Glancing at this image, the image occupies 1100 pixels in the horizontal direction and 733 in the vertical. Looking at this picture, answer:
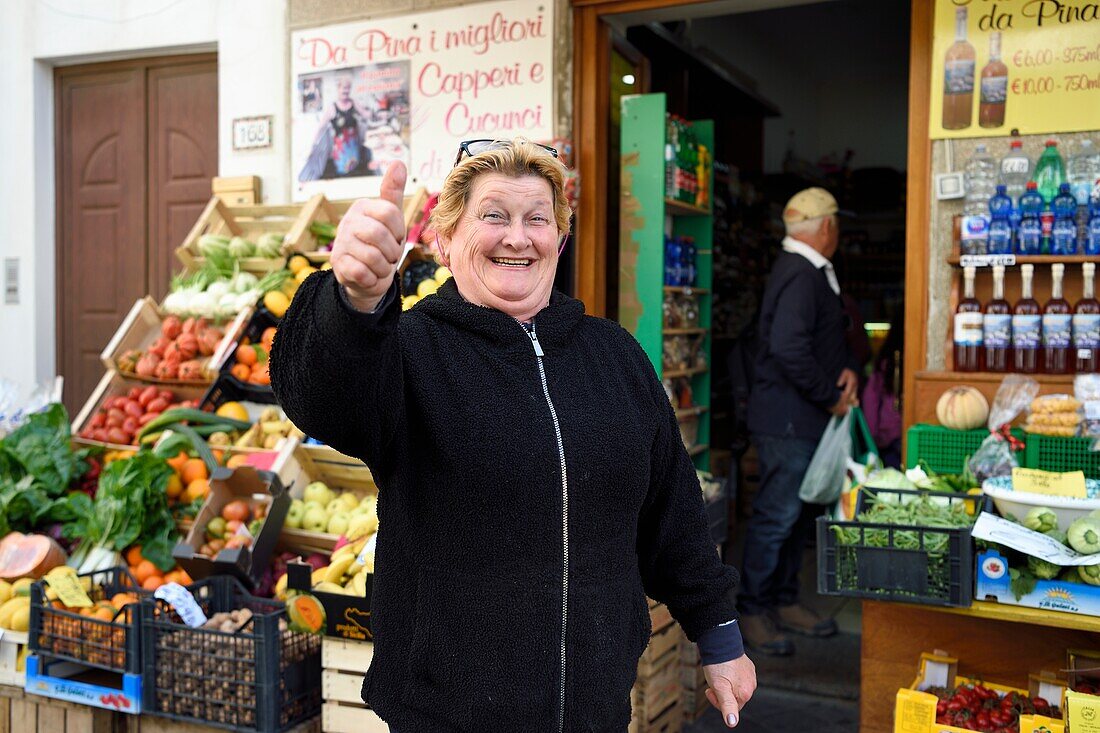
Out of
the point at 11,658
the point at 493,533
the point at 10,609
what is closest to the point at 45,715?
the point at 11,658

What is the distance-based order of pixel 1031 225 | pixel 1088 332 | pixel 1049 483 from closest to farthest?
pixel 1049 483 < pixel 1088 332 < pixel 1031 225

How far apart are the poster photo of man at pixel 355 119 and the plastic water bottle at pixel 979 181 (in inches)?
108

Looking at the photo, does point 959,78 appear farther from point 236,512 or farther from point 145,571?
point 145,571

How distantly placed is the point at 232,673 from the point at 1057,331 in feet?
10.2

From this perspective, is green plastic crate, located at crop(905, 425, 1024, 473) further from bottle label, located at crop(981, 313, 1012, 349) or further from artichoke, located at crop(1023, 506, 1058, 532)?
artichoke, located at crop(1023, 506, 1058, 532)

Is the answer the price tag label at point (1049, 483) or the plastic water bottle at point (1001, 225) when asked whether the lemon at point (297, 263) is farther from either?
the price tag label at point (1049, 483)

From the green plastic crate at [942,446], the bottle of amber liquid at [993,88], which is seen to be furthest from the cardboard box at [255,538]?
the bottle of amber liquid at [993,88]

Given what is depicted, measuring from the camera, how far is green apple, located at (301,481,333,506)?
4.09 metres

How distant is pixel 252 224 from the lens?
5.64m

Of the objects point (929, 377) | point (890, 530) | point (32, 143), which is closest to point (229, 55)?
point (32, 143)

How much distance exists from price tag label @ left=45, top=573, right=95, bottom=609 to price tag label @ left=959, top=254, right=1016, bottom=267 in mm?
3417

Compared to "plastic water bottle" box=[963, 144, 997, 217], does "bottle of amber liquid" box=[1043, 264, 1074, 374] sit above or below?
below

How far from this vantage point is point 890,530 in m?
3.06

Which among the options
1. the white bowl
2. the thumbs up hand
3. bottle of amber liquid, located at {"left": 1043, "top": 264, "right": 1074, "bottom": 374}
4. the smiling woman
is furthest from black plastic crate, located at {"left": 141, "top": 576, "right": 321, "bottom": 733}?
bottle of amber liquid, located at {"left": 1043, "top": 264, "right": 1074, "bottom": 374}
